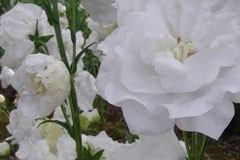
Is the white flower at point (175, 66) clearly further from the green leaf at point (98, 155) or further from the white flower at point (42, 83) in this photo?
the green leaf at point (98, 155)

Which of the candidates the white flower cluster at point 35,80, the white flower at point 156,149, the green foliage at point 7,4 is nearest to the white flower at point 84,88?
the white flower cluster at point 35,80

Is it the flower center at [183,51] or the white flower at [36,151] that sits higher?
the flower center at [183,51]

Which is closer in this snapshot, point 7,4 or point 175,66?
point 175,66

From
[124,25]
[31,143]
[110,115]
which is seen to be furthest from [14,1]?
[124,25]

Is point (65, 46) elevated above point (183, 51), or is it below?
below

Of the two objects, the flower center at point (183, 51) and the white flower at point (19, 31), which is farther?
the white flower at point (19, 31)

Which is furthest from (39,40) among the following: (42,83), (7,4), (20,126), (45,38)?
(7,4)

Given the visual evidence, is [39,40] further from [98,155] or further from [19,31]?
[98,155]
